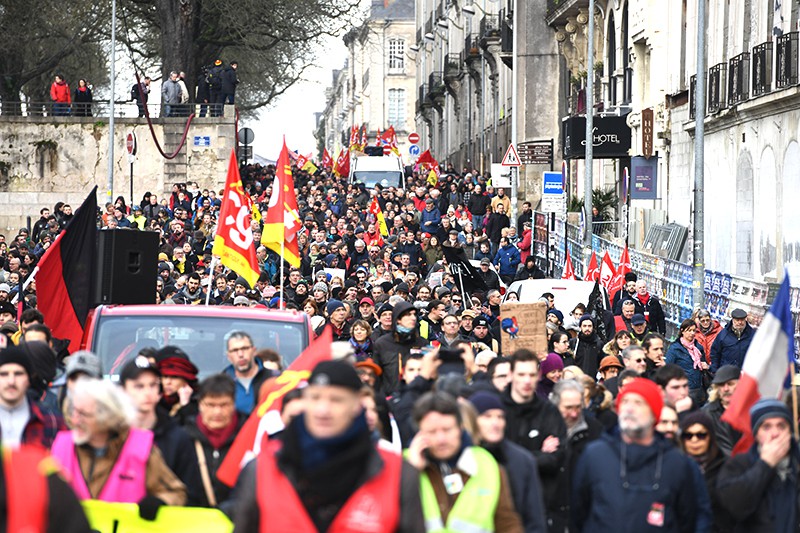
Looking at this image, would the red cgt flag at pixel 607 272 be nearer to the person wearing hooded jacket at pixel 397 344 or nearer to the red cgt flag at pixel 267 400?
the person wearing hooded jacket at pixel 397 344

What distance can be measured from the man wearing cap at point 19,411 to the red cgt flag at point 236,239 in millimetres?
7658

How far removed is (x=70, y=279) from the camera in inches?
603

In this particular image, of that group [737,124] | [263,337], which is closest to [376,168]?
[737,124]

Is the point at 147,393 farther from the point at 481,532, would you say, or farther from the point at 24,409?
the point at 481,532

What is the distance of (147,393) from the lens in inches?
324

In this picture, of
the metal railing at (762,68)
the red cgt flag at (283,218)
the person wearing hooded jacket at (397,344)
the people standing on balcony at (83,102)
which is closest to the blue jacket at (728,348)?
the red cgt flag at (283,218)

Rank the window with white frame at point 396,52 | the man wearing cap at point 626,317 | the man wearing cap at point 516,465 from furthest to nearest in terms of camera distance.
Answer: the window with white frame at point 396,52, the man wearing cap at point 626,317, the man wearing cap at point 516,465

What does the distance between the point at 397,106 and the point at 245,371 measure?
4711 inches

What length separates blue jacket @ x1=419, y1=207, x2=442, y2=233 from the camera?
111 ft

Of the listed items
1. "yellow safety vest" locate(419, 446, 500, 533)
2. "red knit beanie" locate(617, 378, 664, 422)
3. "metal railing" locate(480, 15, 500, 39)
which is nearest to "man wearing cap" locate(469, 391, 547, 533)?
"yellow safety vest" locate(419, 446, 500, 533)

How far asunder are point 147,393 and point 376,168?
41.3 metres

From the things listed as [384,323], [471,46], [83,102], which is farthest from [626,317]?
[471,46]

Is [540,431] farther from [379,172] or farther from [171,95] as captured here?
[379,172]

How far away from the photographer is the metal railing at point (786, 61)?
89.0ft
